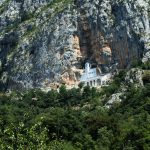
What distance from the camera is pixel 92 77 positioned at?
134 m

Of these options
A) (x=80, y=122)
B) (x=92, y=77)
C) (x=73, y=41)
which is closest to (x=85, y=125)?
(x=80, y=122)

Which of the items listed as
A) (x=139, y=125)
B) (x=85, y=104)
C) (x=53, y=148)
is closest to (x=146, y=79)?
(x=85, y=104)

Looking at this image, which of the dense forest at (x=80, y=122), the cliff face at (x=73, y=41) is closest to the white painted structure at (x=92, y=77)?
the cliff face at (x=73, y=41)

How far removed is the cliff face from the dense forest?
9.30 m

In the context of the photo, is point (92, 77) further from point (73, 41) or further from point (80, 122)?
point (80, 122)

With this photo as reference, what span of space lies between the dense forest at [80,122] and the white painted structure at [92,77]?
6.58 metres

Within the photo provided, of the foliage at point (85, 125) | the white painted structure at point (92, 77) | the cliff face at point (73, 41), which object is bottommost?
the foliage at point (85, 125)

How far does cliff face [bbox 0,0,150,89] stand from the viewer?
131 m

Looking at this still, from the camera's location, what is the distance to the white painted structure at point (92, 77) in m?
131

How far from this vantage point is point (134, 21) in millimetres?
131500

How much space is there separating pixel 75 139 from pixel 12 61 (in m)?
77.3

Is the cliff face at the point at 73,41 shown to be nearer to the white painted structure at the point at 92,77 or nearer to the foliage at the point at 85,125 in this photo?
the white painted structure at the point at 92,77

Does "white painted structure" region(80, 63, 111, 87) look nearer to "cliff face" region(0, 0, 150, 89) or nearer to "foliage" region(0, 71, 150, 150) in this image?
"cliff face" region(0, 0, 150, 89)

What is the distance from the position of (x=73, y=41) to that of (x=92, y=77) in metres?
11.2
